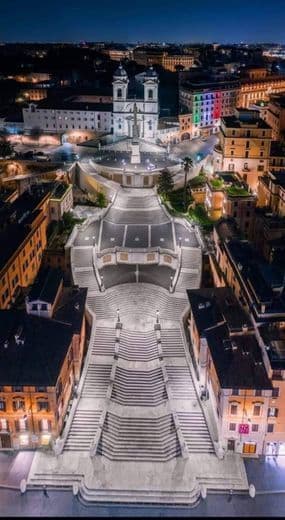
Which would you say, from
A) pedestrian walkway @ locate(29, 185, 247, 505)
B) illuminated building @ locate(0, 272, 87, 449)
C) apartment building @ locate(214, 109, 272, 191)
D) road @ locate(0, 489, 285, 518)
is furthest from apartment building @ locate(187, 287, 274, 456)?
Answer: apartment building @ locate(214, 109, 272, 191)

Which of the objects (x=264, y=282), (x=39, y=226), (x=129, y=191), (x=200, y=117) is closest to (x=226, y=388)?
(x=264, y=282)

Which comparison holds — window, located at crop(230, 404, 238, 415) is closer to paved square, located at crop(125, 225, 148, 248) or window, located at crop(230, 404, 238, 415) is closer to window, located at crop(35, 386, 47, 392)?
window, located at crop(35, 386, 47, 392)

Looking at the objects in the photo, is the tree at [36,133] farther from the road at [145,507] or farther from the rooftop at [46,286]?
the road at [145,507]

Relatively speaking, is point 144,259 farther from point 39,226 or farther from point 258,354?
point 258,354

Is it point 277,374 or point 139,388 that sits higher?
point 277,374

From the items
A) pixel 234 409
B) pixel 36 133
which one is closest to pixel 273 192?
pixel 234 409

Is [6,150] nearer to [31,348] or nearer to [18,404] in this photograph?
[31,348]
